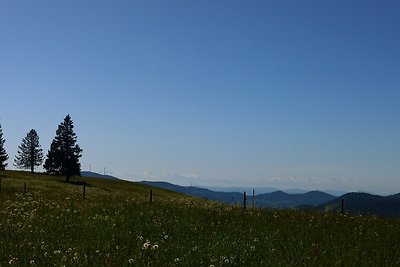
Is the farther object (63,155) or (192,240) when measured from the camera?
(63,155)

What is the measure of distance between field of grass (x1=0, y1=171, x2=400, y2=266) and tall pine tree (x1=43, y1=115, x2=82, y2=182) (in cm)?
8291

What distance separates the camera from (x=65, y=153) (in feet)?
345

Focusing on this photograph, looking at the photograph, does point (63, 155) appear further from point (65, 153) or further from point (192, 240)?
point (192, 240)

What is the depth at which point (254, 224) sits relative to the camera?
19266 millimetres

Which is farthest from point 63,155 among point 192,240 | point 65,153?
point 192,240

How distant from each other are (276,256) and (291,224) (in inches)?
299

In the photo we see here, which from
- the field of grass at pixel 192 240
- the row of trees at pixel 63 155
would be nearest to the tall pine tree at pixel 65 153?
the row of trees at pixel 63 155

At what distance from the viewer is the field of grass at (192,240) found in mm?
11500

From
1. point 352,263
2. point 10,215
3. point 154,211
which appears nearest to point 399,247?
point 352,263

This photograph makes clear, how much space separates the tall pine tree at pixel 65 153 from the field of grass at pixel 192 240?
272 feet

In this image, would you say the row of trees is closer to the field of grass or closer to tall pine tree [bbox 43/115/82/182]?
tall pine tree [bbox 43/115/82/182]

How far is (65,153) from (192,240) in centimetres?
9539

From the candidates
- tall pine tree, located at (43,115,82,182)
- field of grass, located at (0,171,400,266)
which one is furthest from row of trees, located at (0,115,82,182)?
field of grass, located at (0,171,400,266)

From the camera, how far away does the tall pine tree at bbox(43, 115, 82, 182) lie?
340 ft
